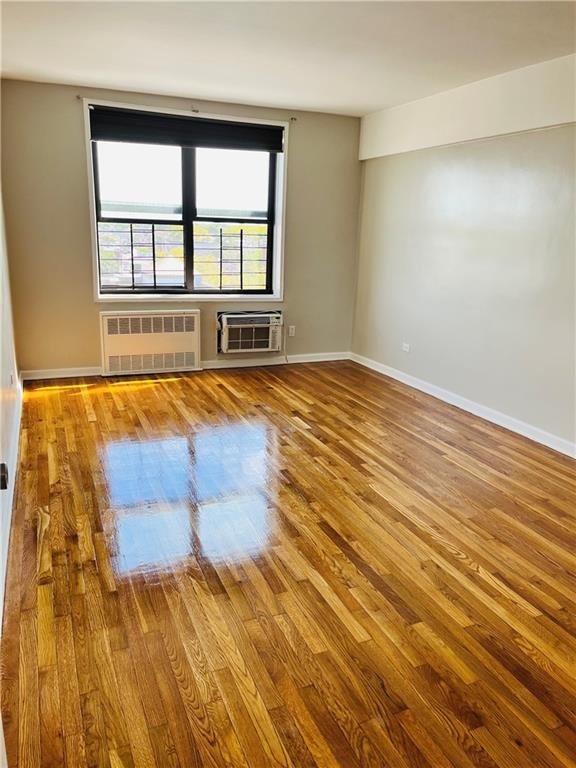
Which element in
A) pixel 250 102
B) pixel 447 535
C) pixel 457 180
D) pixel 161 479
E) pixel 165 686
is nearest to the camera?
pixel 165 686

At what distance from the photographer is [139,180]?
5.42 metres

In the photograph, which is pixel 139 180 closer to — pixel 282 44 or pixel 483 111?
pixel 282 44

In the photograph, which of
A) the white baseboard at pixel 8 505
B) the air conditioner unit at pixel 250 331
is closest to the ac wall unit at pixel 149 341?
the air conditioner unit at pixel 250 331

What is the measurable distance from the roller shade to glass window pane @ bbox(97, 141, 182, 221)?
12cm

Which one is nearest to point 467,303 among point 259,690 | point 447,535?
point 447,535

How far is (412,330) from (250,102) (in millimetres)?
2683

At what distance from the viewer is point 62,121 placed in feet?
16.1

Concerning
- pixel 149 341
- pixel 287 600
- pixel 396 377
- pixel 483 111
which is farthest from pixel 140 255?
pixel 287 600

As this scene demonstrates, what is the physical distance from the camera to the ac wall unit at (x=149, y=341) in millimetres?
5426

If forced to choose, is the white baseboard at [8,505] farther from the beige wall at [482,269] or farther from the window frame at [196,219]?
the beige wall at [482,269]

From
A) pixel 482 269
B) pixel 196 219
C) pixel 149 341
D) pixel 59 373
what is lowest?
pixel 59 373

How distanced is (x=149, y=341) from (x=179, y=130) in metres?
2.03

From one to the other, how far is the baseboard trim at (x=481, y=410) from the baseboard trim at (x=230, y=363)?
46 cm

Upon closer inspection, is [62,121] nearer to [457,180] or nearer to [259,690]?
[457,180]
